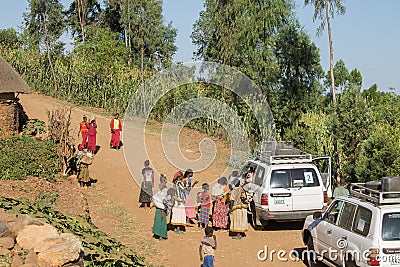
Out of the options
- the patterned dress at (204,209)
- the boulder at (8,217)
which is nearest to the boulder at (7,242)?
the boulder at (8,217)

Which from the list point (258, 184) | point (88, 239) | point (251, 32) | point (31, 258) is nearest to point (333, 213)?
point (258, 184)

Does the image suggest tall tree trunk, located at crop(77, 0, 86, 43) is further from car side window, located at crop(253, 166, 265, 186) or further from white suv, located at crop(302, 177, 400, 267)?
white suv, located at crop(302, 177, 400, 267)

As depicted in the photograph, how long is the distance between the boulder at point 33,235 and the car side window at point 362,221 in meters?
4.80

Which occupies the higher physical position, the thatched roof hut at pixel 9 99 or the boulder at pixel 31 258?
the thatched roof hut at pixel 9 99

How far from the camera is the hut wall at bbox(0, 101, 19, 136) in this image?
19.3 metres

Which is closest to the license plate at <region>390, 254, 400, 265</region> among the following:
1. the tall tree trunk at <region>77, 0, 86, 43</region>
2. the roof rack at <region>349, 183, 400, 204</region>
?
the roof rack at <region>349, 183, 400, 204</region>

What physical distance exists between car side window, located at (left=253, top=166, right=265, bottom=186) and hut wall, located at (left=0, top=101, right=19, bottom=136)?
971 cm

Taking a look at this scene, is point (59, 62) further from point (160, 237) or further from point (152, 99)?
point (160, 237)

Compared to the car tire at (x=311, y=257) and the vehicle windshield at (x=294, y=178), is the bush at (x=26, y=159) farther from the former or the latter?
the car tire at (x=311, y=257)

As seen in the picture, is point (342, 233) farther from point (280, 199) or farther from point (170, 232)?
point (170, 232)

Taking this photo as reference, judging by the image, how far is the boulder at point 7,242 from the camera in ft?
23.9

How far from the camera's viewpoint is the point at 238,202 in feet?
43.2

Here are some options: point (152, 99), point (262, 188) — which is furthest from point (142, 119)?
point (262, 188)

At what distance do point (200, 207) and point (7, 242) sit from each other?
23.5 feet
